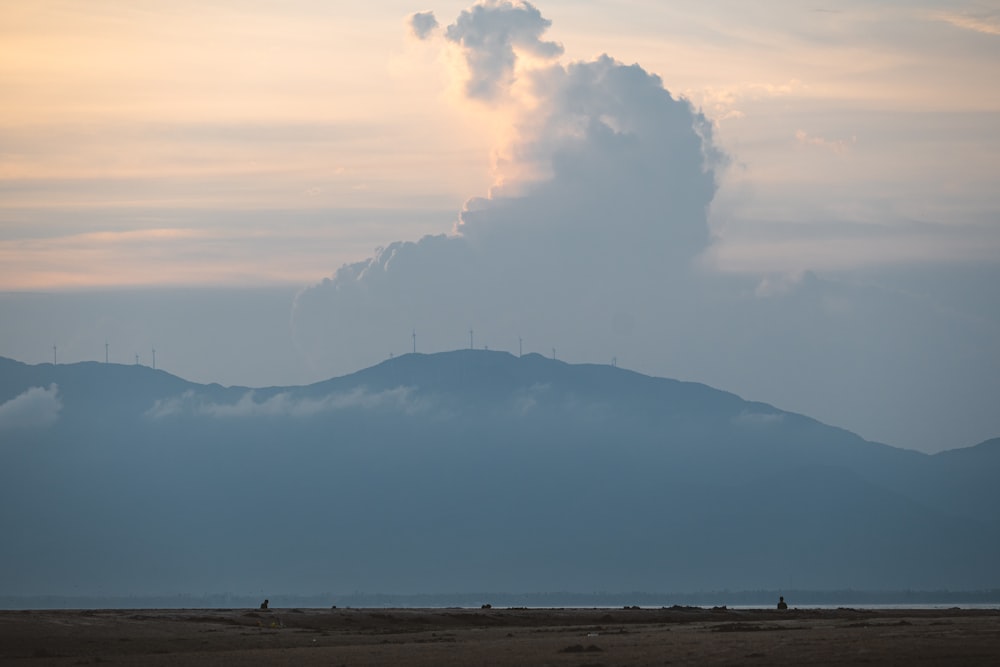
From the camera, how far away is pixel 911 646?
8256 cm

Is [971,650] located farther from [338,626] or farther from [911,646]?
[338,626]

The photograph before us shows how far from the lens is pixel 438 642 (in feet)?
335

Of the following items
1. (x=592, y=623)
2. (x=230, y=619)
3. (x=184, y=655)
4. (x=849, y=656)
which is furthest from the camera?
(x=592, y=623)

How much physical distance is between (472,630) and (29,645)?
36.9 meters

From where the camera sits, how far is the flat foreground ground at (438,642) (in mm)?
82125

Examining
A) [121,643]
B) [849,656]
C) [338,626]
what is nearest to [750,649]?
[849,656]

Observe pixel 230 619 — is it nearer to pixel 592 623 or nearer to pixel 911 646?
pixel 592 623

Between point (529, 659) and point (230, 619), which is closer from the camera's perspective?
point (529, 659)

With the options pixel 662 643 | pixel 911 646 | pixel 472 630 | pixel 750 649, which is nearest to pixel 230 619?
pixel 472 630

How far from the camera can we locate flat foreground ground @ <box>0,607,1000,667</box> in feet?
269

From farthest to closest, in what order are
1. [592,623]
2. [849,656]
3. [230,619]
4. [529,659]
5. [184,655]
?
[592,623]
[230,619]
[184,655]
[529,659]
[849,656]

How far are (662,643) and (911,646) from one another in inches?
647

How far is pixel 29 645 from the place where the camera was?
313ft

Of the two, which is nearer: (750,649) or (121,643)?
(750,649)
